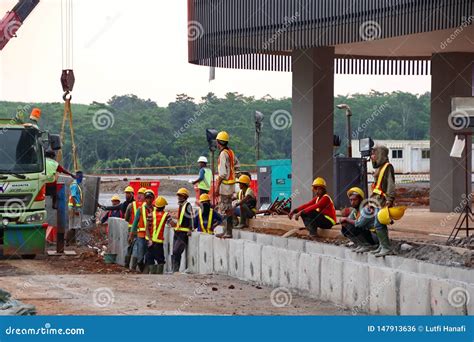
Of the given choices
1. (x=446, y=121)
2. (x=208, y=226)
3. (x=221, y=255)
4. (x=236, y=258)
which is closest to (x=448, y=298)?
(x=236, y=258)

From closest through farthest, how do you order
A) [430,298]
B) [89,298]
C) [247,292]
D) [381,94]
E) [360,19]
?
1. [430,298]
2. [89,298]
3. [247,292]
4. [360,19]
5. [381,94]

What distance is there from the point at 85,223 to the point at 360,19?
13.2 meters

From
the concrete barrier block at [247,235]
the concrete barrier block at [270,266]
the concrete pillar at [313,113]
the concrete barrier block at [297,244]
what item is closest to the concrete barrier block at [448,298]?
the concrete barrier block at [270,266]

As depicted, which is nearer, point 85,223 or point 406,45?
point 406,45

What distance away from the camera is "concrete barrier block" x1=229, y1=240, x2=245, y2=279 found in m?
22.5

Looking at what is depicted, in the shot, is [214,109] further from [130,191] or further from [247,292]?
[247,292]

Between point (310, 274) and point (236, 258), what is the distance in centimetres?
374

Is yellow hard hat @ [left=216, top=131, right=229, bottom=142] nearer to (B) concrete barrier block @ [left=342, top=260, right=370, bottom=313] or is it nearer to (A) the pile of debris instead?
(B) concrete barrier block @ [left=342, top=260, right=370, bottom=313]

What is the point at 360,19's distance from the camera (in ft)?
91.0

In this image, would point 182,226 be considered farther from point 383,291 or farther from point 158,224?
point 383,291

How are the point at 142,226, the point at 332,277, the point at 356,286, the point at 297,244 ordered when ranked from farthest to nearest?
the point at 142,226, the point at 297,244, the point at 332,277, the point at 356,286

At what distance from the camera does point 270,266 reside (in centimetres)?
2103

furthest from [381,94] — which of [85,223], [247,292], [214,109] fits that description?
[247,292]

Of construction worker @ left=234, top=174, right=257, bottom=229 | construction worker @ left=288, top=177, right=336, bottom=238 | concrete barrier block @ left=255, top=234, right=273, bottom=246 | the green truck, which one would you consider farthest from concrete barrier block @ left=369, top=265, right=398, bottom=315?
the green truck
